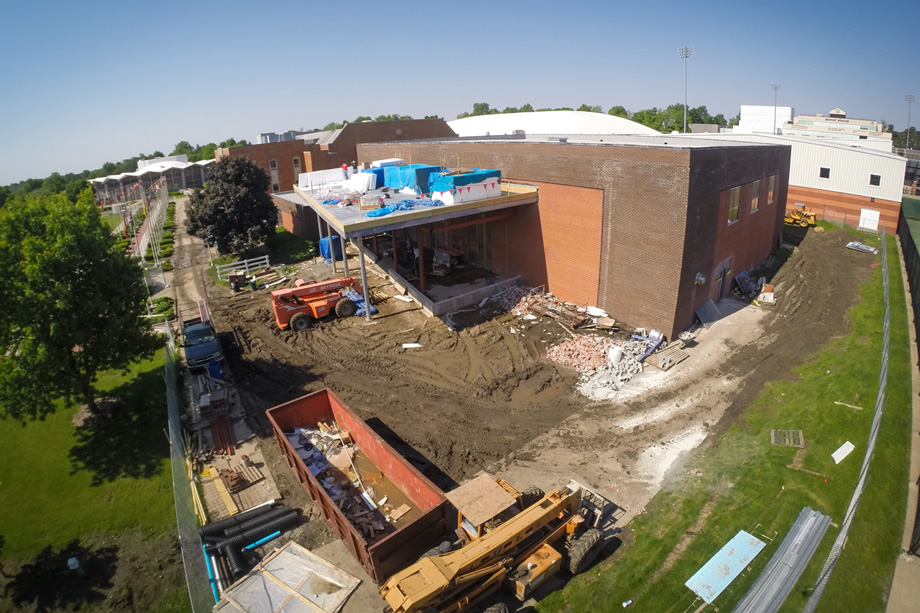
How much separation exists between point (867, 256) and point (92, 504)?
1513 inches

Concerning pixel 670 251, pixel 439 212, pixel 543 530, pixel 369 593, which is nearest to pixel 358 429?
pixel 369 593

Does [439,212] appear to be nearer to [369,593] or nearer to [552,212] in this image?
[552,212]

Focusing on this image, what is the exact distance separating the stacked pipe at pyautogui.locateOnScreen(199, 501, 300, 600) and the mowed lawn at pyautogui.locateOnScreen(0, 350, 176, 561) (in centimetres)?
145

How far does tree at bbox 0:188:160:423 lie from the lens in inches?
465

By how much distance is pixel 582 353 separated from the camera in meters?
17.8

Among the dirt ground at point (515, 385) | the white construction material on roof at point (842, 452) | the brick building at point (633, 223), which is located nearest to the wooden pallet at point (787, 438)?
the white construction material on roof at point (842, 452)

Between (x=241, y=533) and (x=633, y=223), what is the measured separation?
1619 centimetres

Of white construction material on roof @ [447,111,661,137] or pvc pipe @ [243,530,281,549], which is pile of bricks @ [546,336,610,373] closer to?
pvc pipe @ [243,530,281,549]

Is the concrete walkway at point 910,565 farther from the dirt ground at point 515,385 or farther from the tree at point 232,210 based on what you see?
the tree at point 232,210

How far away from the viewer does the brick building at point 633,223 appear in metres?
17.9

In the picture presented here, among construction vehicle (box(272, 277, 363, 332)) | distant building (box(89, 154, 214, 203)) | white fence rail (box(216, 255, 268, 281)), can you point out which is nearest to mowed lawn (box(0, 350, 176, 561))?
construction vehicle (box(272, 277, 363, 332))

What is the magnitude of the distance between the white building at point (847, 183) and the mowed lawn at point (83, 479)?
39661 millimetres

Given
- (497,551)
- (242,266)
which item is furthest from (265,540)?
(242,266)

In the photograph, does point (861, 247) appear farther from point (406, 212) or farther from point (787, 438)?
point (406, 212)
